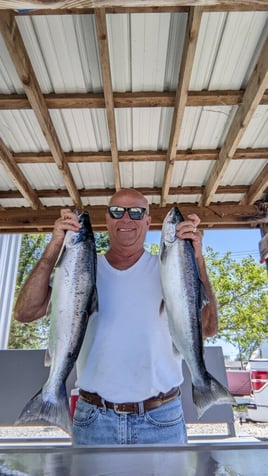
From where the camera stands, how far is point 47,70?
2580 mm

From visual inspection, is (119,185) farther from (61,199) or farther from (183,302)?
(183,302)

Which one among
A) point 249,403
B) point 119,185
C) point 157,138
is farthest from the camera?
point 249,403

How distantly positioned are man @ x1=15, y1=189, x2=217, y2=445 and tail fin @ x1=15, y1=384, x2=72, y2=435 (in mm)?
305

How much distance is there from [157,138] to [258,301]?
12.0 m

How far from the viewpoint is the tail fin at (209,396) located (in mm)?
1283

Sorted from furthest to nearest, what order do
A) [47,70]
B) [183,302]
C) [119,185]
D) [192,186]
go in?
1. [192,186]
2. [119,185]
3. [47,70]
4. [183,302]

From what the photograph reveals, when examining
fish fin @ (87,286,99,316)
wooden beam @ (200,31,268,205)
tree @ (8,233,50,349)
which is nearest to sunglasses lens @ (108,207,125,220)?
fish fin @ (87,286,99,316)

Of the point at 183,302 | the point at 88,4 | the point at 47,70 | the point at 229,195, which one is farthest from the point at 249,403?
the point at 88,4

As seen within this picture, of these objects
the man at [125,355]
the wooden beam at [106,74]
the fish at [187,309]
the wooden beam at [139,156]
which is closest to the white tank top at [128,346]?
the man at [125,355]

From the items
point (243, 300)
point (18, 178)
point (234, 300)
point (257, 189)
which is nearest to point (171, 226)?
point (18, 178)

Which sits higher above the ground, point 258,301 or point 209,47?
point 258,301

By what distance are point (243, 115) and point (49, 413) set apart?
8.41 feet

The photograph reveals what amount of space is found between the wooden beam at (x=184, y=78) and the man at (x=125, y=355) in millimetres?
1277

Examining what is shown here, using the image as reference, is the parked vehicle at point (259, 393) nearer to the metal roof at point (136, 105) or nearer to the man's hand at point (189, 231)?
the metal roof at point (136, 105)
